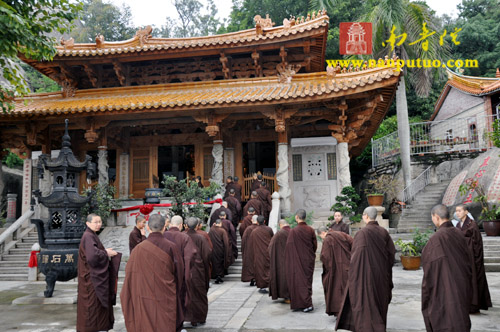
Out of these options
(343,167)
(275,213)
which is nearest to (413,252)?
(343,167)

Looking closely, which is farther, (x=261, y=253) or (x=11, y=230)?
(x=11, y=230)

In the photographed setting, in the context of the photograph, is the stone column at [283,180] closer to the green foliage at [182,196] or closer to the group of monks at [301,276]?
the green foliage at [182,196]

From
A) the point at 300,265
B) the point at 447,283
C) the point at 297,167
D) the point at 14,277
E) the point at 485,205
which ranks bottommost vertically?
the point at 14,277

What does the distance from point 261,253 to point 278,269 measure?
1.20m

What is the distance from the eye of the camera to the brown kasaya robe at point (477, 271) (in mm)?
5742

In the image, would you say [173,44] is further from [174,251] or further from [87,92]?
[174,251]

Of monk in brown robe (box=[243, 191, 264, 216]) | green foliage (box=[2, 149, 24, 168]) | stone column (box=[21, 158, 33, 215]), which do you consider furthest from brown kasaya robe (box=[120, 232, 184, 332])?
green foliage (box=[2, 149, 24, 168])

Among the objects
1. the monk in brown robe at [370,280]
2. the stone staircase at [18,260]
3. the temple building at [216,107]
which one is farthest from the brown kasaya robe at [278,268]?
the stone staircase at [18,260]

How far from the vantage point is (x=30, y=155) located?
46.4ft

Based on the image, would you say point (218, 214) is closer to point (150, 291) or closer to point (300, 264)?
point (300, 264)

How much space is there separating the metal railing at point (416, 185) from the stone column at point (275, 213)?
326 inches

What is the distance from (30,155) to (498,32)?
86.9 feet

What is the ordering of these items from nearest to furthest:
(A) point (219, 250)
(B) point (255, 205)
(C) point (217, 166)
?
(A) point (219, 250) → (B) point (255, 205) → (C) point (217, 166)

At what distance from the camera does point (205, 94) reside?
12695 millimetres
